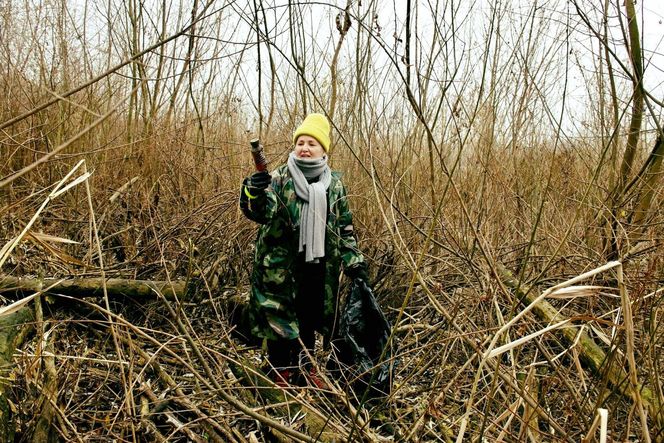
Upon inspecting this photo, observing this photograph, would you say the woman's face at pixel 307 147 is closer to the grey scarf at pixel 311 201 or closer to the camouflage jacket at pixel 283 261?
the grey scarf at pixel 311 201

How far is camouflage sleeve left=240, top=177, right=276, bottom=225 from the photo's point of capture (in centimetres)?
274

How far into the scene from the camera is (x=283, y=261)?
9.69 ft

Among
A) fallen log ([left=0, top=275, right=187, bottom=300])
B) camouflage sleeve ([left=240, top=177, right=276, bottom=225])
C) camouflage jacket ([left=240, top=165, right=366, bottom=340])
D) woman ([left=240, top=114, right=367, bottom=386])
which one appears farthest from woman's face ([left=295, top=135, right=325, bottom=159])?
fallen log ([left=0, top=275, right=187, bottom=300])

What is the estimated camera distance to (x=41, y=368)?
2111 mm

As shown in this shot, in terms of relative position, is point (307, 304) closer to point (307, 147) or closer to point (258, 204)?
point (258, 204)

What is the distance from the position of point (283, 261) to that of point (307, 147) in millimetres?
587

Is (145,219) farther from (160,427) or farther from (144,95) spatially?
(160,427)

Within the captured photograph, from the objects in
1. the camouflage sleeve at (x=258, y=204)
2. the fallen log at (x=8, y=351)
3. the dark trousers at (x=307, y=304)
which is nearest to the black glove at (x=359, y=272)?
the dark trousers at (x=307, y=304)

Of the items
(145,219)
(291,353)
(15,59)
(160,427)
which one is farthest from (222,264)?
(15,59)

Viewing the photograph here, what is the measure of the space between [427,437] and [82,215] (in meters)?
2.56

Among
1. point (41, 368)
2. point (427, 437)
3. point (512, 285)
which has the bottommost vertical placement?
point (427, 437)

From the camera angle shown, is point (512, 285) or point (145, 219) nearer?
point (512, 285)

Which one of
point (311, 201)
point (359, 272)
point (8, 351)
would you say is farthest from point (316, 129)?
point (8, 351)

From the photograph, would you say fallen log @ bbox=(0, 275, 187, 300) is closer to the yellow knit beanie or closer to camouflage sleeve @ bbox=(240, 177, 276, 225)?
camouflage sleeve @ bbox=(240, 177, 276, 225)
